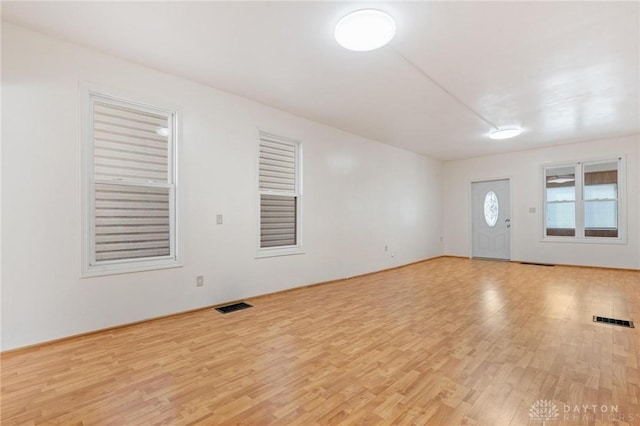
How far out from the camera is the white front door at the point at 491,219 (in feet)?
24.6

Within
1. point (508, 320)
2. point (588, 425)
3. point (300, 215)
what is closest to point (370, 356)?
point (588, 425)

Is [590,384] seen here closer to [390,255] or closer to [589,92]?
[589,92]

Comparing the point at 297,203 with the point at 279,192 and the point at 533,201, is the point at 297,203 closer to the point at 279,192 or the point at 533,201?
the point at 279,192

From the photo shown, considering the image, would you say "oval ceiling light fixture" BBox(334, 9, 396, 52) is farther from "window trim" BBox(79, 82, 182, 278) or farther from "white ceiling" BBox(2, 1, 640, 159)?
"window trim" BBox(79, 82, 182, 278)

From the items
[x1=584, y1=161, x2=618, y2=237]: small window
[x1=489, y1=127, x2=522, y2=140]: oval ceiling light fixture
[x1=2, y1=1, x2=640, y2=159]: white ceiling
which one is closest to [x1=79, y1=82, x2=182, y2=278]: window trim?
[x1=2, y1=1, x2=640, y2=159]: white ceiling

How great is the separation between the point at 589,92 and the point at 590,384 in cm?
370

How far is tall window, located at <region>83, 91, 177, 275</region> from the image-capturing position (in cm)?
292

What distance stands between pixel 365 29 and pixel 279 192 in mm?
2682

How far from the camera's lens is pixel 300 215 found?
15.6 ft

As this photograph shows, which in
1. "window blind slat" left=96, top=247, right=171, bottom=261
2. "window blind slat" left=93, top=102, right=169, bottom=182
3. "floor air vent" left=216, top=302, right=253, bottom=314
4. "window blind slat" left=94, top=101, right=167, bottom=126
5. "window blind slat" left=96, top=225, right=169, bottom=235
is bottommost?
"floor air vent" left=216, top=302, right=253, bottom=314

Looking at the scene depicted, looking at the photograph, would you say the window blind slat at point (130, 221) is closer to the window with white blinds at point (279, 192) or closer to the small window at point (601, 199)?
the window with white blinds at point (279, 192)

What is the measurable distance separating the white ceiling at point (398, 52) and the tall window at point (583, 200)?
6.57 feet

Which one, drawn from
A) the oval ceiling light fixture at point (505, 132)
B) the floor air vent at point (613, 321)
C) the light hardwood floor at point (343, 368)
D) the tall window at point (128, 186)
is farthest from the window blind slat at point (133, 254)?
the oval ceiling light fixture at point (505, 132)

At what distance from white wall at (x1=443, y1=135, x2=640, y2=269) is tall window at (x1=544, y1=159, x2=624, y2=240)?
177 mm
